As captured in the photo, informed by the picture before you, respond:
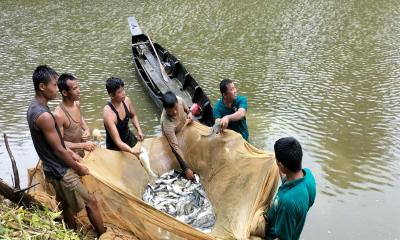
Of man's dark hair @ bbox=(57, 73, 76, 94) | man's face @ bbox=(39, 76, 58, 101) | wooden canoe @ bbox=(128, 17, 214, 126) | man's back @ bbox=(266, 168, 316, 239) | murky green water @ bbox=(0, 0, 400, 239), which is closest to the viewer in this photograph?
man's back @ bbox=(266, 168, 316, 239)

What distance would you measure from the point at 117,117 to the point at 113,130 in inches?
8.0

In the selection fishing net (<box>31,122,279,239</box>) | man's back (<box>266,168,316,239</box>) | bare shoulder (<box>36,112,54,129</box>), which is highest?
bare shoulder (<box>36,112,54,129</box>)

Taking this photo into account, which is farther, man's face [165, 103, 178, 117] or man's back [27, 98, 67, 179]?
man's face [165, 103, 178, 117]

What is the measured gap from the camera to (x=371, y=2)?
626 inches

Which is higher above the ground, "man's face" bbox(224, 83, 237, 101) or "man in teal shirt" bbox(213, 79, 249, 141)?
"man's face" bbox(224, 83, 237, 101)

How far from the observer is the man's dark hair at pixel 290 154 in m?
2.74

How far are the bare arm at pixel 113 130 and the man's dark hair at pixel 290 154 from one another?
2168 mm

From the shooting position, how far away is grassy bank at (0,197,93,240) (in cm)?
300

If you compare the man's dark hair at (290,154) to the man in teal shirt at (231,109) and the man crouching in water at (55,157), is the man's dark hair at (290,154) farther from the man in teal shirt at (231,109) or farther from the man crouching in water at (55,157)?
the man crouching in water at (55,157)

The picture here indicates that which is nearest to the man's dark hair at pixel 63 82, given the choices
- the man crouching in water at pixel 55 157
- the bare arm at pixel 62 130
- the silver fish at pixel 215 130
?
the bare arm at pixel 62 130

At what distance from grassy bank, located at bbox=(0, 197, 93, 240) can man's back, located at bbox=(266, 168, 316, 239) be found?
1735mm

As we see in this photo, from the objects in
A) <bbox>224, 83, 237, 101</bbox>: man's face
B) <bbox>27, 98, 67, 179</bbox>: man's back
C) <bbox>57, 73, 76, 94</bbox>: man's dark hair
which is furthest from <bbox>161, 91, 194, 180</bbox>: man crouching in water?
<bbox>27, 98, 67, 179</bbox>: man's back

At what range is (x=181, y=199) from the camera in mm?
4602

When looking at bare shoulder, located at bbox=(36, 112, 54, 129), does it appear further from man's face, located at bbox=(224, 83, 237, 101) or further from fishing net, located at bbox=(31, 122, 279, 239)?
man's face, located at bbox=(224, 83, 237, 101)
